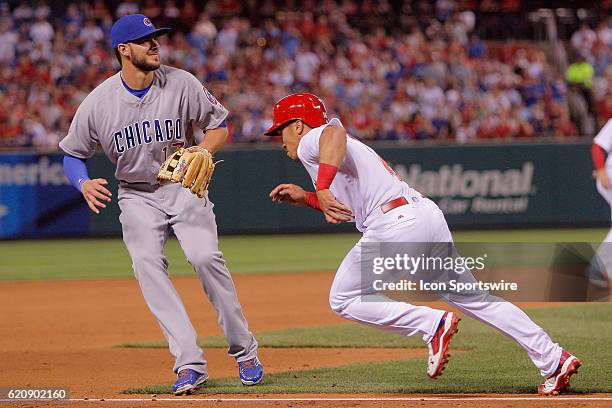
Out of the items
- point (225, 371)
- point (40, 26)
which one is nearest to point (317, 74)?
point (40, 26)

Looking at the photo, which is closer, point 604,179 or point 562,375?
point 562,375

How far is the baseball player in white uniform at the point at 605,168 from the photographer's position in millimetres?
9836

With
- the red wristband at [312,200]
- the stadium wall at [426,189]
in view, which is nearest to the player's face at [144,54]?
the red wristband at [312,200]

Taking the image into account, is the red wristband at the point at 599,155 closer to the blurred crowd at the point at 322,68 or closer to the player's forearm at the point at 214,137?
the player's forearm at the point at 214,137

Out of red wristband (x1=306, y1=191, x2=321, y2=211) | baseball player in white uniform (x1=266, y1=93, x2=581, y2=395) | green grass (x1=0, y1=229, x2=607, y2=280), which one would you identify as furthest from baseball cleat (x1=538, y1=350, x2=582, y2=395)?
green grass (x1=0, y1=229, x2=607, y2=280)

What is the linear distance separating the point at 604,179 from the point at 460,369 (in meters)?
3.67

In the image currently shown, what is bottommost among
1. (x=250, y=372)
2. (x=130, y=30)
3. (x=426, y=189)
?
(x=426, y=189)

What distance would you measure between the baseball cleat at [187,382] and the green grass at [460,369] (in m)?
0.08

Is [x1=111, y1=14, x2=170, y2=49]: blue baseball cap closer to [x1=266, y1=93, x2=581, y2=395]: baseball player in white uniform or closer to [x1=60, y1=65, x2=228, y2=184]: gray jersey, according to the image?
[x1=60, y1=65, x2=228, y2=184]: gray jersey

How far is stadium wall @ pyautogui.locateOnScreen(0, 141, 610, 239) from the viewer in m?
17.9

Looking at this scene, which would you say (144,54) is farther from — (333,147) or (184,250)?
(333,147)

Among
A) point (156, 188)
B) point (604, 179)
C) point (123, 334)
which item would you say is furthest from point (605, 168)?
point (156, 188)

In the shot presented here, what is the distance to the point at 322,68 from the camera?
2153 cm

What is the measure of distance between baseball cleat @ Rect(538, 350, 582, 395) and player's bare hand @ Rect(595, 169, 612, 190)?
14.6 feet
